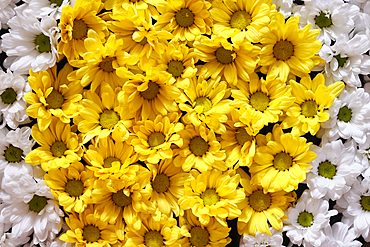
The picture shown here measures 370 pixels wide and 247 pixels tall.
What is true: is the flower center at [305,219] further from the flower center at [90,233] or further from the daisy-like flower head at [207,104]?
the flower center at [90,233]

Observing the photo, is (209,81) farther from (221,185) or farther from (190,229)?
(190,229)

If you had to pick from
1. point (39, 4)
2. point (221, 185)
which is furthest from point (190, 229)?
point (39, 4)

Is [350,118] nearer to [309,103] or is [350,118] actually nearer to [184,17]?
[309,103]

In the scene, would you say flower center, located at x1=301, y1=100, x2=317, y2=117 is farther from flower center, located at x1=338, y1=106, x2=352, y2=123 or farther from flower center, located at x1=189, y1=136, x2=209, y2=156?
flower center, located at x1=189, y1=136, x2=209, y2=156

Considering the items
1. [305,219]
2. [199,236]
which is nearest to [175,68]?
[199,236]

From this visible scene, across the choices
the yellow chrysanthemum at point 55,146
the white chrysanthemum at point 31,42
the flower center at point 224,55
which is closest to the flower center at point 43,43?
the white chrysanthemum at point 31,42

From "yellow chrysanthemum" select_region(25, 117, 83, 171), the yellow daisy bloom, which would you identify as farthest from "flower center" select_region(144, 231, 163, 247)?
"yellow chrysanthemum" select_region(25, 117, 83, 171)
